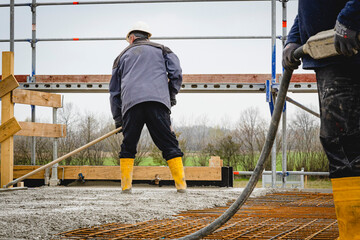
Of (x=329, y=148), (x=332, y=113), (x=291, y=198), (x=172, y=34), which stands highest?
(x=172, y=34)

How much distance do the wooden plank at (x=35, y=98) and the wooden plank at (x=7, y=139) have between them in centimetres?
11

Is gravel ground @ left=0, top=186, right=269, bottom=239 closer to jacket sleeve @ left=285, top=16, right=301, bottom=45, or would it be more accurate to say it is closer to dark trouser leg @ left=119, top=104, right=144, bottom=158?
dark trouser leg @ left=119, top=104, right=144, bottom=158

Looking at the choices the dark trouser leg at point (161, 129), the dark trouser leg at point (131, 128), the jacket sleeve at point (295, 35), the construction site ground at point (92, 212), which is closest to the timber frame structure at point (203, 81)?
the dark trouser leg at point (161, 129)

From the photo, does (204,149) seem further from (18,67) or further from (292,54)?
(292,54)

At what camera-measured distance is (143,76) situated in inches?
191

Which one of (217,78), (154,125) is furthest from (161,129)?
(217,78)

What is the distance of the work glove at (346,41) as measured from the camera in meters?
1.78

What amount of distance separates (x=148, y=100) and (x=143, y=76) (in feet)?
0.96

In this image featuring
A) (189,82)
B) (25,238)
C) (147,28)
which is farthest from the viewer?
(189,82)

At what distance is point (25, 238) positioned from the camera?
Result: 220 centimetres

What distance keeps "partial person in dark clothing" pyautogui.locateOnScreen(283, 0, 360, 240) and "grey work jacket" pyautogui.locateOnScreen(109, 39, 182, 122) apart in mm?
2901

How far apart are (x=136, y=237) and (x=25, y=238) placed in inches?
20.4

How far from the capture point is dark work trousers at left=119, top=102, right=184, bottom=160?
4.80 meters

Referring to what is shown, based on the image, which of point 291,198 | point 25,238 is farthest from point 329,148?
point 291,198
